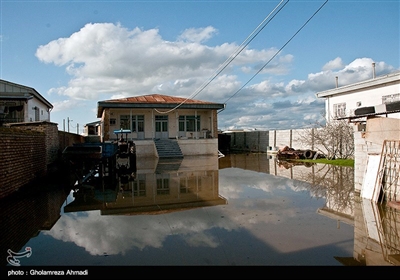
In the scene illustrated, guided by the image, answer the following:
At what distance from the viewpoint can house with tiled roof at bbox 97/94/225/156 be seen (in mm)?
24734

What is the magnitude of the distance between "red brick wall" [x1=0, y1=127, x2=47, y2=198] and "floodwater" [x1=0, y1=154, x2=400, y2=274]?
0.49 m

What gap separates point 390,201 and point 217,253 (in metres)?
4.77

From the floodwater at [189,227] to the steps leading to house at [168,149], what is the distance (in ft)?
40.5

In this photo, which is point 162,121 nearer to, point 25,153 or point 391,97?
point 391,97

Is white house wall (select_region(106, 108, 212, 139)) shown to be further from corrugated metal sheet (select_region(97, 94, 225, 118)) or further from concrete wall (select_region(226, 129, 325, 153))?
concrete wall (select_region(226, 129, 325, 153))

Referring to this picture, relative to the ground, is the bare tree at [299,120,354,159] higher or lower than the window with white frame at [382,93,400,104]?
lower

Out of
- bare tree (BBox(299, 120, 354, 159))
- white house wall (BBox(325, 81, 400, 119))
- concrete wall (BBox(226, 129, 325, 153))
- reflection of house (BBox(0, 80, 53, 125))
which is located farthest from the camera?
concrete wall (BBox(226, 129, 325, 153))

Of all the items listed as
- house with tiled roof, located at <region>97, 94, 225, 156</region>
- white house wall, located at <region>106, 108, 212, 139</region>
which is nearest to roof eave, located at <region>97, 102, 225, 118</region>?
house with tiled roof, located at <region>97, 94, 225, 156</region>

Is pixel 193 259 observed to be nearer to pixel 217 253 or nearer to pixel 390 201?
pixel 217 253

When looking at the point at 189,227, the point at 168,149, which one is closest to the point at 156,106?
the point at 168,149

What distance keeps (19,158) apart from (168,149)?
569 inches

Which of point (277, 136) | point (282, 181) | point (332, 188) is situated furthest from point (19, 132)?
point (277, 136)

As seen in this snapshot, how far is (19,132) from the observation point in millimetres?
9219

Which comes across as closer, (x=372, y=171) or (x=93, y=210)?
(x=93, y=210)
